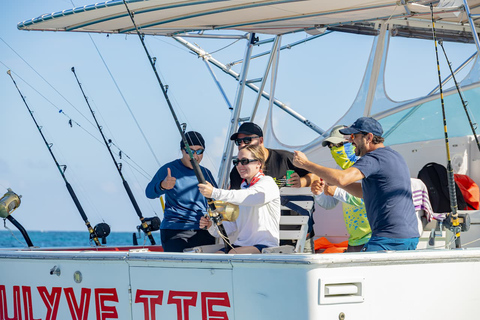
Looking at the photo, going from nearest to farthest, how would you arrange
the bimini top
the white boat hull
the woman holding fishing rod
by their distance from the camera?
the white boat hull, the woman holding fishing rod, the bimini top

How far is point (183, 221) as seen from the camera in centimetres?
528

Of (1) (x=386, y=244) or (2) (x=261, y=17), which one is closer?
(1) (x=386, y=244)

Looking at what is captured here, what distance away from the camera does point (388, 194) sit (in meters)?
4.08

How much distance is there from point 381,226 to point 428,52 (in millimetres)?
3890

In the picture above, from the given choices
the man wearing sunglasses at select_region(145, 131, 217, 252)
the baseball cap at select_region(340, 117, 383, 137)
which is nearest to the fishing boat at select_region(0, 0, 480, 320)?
the baseball cap at select_region(340, 117, 383, 137)

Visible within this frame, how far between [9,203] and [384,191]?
3625mm

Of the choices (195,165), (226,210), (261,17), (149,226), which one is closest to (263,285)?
(226,210)

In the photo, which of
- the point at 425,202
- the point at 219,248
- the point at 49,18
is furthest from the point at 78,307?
the point at 49,18

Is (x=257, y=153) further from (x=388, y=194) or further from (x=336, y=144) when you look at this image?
(x=388, y=194)

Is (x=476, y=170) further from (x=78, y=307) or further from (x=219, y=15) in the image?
(x=78, y=307)

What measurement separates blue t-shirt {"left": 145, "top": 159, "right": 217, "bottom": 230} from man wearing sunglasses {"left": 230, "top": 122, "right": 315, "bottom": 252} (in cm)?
30

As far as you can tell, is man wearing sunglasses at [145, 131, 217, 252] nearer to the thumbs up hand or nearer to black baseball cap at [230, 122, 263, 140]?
the thumbs up hand

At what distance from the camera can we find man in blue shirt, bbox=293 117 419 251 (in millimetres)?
4031

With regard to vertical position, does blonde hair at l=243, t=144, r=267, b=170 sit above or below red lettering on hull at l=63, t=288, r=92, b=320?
above
